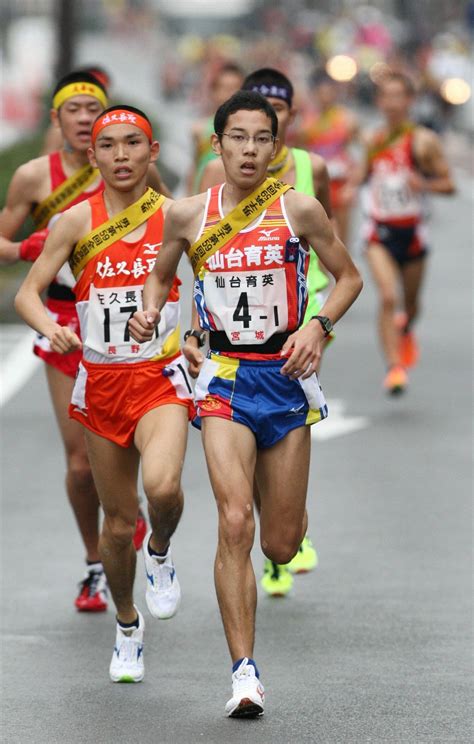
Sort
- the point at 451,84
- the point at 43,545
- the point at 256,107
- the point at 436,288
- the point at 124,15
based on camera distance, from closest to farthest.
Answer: the point at 256,107 < the point at 43,545 < the point at 436,288 < the point at 451,84 < the point at 124,15

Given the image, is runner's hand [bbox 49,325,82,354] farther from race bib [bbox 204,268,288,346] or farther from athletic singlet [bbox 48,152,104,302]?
athletic singlet [bbox 48,152,104,302]

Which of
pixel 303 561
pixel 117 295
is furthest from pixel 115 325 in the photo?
pixel 303 561

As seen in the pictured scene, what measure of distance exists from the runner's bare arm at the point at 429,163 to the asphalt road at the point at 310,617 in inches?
63.2

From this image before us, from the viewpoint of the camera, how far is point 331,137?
19906 mm

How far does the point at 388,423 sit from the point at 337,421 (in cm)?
36

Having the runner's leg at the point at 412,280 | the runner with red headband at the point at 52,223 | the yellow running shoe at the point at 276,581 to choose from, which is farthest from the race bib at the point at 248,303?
the runner's leg at the point at 412,280

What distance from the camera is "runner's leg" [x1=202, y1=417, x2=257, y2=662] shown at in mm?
6918

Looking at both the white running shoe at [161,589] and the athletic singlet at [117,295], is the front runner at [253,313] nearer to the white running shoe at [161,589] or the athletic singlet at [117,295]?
the athletic singlet at [117,295]

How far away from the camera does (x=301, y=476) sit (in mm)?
7359

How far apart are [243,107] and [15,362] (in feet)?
30.3

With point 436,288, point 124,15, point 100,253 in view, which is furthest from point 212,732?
point 124,15

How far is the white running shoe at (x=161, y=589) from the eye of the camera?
745cm

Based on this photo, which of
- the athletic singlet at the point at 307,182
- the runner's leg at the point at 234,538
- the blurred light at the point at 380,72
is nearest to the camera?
the runner's leg at the point at 234,538

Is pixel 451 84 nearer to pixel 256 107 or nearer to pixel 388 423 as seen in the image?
pixel 388 423
